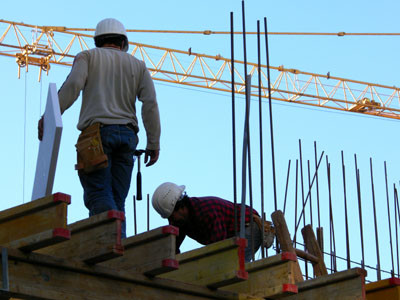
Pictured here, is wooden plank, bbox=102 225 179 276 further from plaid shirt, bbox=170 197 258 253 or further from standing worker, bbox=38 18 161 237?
plaid shirt, bbox=170 197 258 253

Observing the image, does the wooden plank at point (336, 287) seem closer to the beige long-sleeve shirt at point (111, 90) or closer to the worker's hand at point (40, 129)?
the beige long-sleeve shirt at point (111, 90)

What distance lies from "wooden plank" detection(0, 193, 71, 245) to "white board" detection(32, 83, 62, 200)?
40cm

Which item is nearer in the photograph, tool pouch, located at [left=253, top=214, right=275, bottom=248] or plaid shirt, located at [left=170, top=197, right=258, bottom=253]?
plaid shirt, located at [left=170, top=197, right=258, bottom=253]

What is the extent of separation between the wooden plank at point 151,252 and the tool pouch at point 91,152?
37.2 inches

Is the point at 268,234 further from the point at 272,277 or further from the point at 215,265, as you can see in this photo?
the point at 215,265

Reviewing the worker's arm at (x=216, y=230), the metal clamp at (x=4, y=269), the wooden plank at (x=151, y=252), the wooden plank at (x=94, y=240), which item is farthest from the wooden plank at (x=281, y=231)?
the metal clamp at (x=4, y=269)

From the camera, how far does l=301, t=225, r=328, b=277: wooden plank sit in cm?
942

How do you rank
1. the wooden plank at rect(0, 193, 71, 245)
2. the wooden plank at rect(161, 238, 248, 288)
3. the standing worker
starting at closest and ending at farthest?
the wooden plank at rect(0, 193, 71, 245) → the wooden plank at rect(161, 238, 248, 288) → the standing worker

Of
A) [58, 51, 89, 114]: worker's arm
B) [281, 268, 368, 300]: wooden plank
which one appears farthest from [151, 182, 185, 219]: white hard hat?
[58, 51, 89, 114]: worker's arm

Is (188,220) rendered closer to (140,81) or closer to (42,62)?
(140,81)

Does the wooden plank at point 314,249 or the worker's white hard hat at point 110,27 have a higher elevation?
the worker's white hard hat at point 110,27

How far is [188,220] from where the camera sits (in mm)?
9016

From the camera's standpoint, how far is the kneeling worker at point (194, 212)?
887 centimetres

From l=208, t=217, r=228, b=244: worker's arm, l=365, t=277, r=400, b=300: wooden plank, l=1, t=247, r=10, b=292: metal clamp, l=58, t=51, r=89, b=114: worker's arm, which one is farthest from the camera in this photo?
l=208, t=217, r=228, b=244: worker's arm
